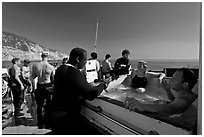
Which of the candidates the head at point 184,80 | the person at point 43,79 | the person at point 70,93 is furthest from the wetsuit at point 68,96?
the person at point 43,79

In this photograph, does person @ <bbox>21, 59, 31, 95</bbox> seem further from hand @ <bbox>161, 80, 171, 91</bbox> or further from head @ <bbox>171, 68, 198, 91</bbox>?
head @ <bbox>171, 68, 198, 91</bbox>

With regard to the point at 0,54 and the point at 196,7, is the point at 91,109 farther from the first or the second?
the point at 196,7

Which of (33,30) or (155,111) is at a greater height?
(33,30)

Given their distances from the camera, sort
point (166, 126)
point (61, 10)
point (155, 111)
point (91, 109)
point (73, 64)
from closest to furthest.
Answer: point (166, 126)
point (155, 111)
point (73, 64)
point (91, 109)
point (61, 10)

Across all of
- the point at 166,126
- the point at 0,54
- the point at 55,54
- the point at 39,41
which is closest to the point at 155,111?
the point at 166,126

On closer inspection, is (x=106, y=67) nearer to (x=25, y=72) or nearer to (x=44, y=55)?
(x=25, y=72)

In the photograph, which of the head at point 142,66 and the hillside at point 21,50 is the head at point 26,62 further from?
the head at point 142,66

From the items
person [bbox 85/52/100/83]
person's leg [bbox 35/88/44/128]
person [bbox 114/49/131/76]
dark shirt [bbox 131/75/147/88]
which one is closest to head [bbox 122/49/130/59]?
person [bbox 114/49/131/76]

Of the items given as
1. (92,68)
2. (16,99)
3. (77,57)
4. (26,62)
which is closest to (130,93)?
(77,57)
